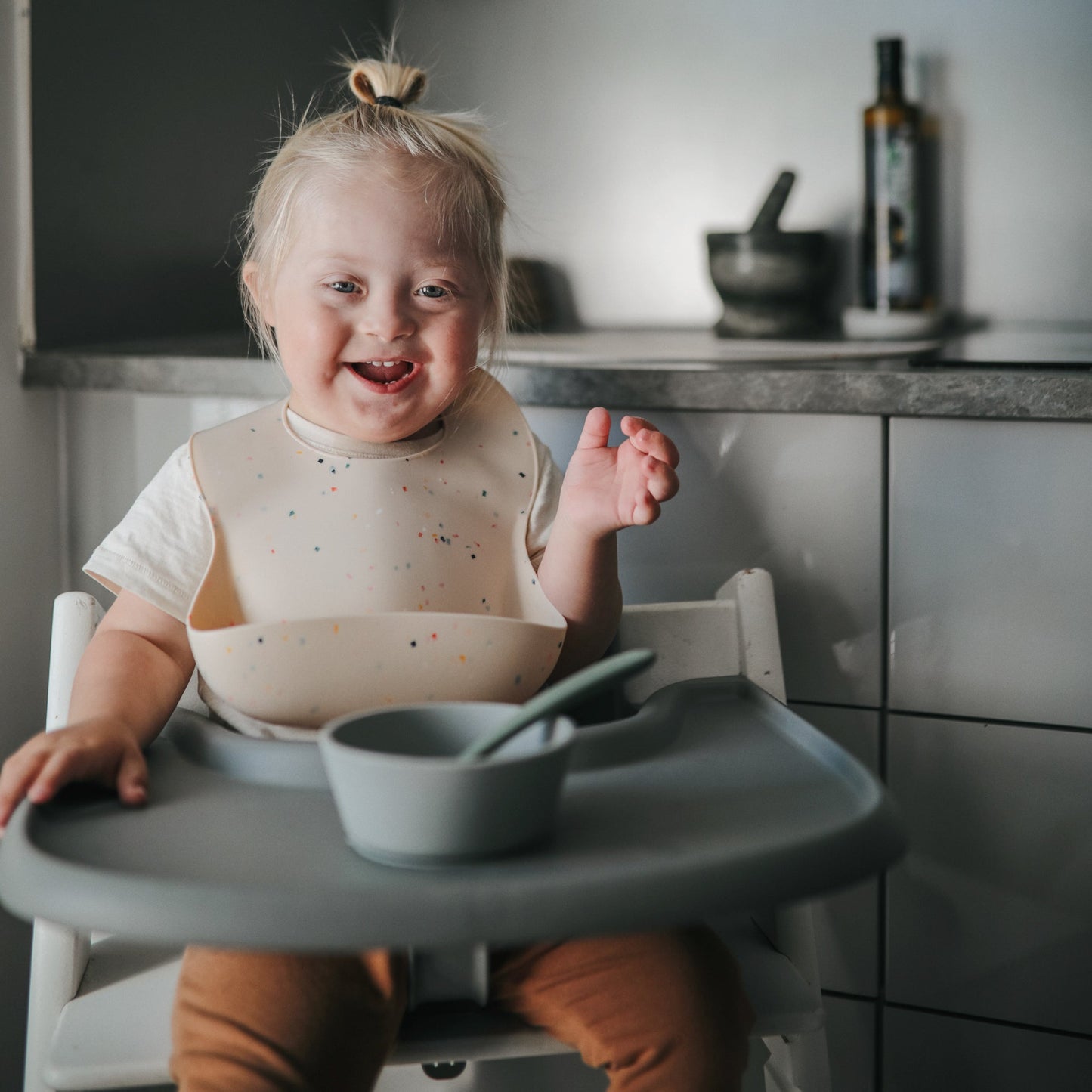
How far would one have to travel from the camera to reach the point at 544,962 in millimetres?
719

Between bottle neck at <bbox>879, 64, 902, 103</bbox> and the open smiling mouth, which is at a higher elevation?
bottle neck at <bbox>879, 64, 902, 103</bbox>

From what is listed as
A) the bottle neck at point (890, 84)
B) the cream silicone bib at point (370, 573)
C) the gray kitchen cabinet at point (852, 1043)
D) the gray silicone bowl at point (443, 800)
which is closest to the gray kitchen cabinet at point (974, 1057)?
the gray kitchen cabinet at point (852, 1043)

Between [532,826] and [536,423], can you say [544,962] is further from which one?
[536,423]

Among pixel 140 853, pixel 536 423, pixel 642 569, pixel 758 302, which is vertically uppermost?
pixel 758 302

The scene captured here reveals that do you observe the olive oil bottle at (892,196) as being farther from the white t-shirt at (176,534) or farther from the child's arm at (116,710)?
the child's arm at (116,710)

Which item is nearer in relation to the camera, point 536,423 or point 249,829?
point 249,829

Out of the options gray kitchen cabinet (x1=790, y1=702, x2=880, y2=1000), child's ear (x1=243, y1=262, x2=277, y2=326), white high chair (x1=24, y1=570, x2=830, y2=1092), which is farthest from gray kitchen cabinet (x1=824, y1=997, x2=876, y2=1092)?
child's ear (x1=243, y1=262, x2=277, y2=326)

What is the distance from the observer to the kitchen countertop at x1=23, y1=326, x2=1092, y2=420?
91 centimetres

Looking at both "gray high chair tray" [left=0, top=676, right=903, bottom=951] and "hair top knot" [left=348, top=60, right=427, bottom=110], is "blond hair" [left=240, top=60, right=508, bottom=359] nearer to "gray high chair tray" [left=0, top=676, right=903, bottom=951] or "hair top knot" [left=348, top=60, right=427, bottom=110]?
"hair top knot" [left=348, top=60, right=427, bottom=110]

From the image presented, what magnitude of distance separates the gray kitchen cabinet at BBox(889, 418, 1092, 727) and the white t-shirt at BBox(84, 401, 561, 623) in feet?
0.93

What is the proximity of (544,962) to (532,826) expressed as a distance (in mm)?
220

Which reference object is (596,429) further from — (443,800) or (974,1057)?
(974,1057)

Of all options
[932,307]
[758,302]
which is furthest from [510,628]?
[932,307]

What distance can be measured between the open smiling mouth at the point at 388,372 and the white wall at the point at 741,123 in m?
0.82
